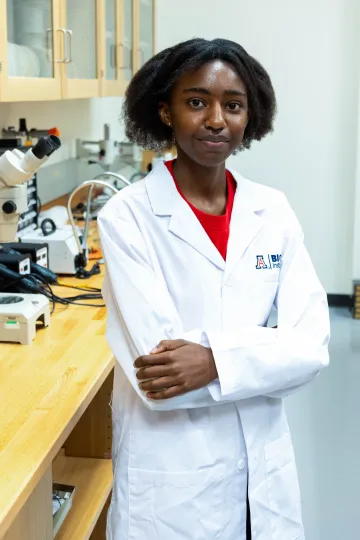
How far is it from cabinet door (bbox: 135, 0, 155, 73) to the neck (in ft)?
8.60

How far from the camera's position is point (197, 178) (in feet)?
4.41

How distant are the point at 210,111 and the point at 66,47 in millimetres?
1430

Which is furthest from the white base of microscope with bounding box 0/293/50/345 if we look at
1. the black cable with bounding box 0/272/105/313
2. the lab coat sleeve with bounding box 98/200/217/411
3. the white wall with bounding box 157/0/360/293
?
the white wall with bounding box 157/0/360/293

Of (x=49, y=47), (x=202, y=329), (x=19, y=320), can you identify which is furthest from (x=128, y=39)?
(x=202, y=329)

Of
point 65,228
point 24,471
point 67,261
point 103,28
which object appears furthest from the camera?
point 103,28

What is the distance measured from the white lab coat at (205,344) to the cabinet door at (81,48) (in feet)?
4.58

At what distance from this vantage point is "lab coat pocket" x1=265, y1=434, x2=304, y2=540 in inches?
51.8

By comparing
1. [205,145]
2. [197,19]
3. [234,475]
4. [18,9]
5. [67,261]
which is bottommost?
[234,475]

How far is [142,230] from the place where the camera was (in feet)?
4.14

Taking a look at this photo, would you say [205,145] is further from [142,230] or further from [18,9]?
[18,9]

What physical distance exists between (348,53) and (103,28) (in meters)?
2.04

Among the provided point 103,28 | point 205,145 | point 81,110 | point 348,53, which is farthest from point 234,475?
point 348,53

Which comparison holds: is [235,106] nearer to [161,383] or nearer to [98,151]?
[161,383]

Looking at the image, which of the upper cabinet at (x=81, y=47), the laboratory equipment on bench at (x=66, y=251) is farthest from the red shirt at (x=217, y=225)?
the upper cabinet at (x=81, y=47)
